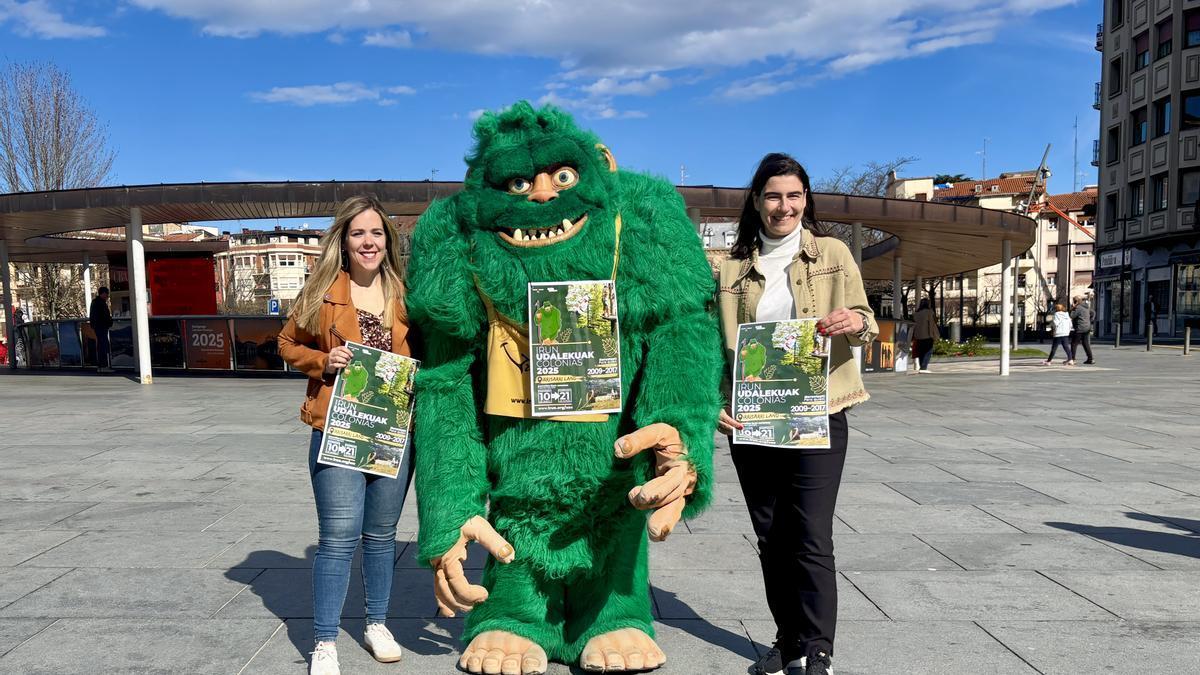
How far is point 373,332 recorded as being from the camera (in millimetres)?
2922

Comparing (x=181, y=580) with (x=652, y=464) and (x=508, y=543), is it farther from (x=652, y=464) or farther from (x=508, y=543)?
(x=652, y=464)

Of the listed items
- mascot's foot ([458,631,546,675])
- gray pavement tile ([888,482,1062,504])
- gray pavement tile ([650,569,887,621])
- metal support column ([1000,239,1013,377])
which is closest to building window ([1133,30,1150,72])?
metal support column ([1000,239,1013,377])

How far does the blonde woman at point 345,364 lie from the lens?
9.25ft

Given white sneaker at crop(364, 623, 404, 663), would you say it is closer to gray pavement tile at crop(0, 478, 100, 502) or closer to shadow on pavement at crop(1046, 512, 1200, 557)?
gray pavement tile at crop(0, 478, 100, 502)

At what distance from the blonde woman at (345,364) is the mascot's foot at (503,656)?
33 cm

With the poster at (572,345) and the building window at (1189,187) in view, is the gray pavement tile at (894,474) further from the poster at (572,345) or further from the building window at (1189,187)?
the building window at (1189,187)

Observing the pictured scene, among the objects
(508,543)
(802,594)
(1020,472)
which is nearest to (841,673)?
(802,594)

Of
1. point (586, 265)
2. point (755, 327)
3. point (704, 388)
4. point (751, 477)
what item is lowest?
point (751, 477)

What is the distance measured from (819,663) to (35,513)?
4.94 meters

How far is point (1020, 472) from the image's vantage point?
6465 mm

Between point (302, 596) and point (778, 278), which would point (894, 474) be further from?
point (302, 596)

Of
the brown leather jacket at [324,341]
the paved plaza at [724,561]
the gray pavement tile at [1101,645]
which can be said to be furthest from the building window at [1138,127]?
the brown leather jacket at [324,341]

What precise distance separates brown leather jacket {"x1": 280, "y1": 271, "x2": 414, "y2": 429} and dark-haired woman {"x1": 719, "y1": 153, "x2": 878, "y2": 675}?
116 cm

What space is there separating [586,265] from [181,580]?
2658 millimetres
